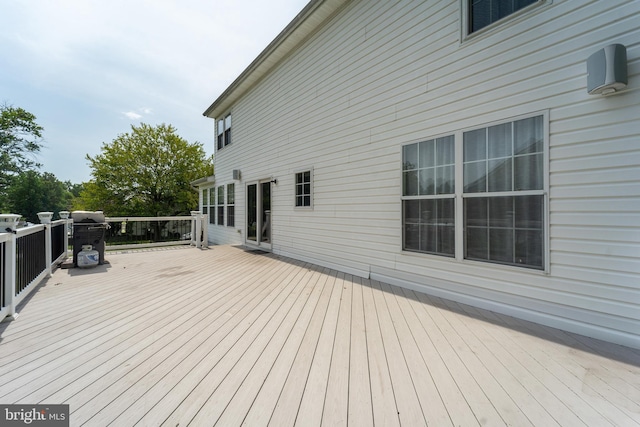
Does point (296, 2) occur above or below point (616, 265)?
above

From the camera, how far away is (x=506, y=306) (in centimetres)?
280

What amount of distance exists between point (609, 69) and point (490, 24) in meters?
1.40

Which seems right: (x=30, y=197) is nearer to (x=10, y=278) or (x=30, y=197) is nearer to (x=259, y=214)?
(x=259, y=214)

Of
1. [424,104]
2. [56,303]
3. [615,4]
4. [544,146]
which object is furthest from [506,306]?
[56,303]

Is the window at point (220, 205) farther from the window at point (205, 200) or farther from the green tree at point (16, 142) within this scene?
the green tree at point (16, 142)

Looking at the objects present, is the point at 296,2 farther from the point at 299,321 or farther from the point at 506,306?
the point at 506,306

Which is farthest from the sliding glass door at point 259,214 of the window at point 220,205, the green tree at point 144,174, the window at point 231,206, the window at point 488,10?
the green tree at point 144,174

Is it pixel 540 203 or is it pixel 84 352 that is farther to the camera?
pixel 540 203

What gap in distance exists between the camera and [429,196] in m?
3.49

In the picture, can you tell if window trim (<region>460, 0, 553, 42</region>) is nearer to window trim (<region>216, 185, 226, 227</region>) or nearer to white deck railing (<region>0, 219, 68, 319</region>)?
white deck railing (<region>0, 219, 68, 319</region>)

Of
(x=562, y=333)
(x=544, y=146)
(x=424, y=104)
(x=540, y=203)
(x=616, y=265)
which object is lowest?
A: (x=562, y=333)

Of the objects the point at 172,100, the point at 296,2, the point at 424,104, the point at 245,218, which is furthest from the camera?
the point at 172,100

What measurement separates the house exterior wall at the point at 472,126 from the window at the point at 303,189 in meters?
0.19

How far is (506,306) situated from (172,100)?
13601 millimetres
